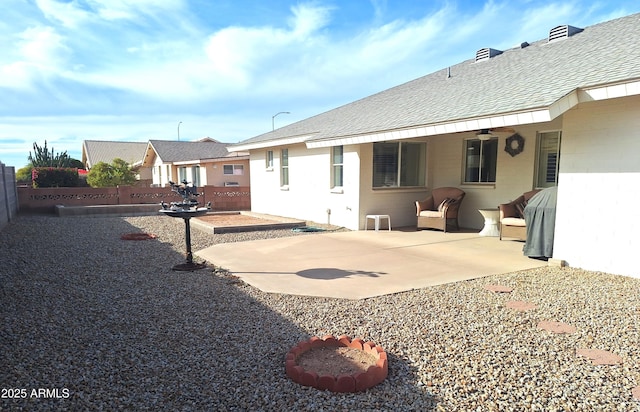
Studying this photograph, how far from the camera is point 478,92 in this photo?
871cm

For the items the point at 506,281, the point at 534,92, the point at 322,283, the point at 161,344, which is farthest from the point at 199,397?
the point at 534,92

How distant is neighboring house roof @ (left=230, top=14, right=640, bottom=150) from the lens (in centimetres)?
591

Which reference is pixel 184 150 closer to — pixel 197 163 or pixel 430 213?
pixel 197 163

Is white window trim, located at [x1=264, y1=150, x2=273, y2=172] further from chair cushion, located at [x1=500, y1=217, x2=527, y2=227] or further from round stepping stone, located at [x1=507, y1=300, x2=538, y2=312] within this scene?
round stepping stone, located at [x1=507, y1=300, x2=538, y2=312]

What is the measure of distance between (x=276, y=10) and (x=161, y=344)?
9.59 m

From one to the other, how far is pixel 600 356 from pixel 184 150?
28.5 meters

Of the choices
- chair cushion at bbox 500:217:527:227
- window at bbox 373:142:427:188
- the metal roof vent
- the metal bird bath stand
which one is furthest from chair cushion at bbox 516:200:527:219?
the metal bird bath stand

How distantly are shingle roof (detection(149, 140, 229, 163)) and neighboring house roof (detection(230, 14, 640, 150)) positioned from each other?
15154 millimetres

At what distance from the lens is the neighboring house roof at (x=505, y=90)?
591 centimetres

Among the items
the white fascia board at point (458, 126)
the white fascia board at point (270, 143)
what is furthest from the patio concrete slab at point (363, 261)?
the white fascia board at point (270, 143)

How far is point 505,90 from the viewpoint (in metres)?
7.85

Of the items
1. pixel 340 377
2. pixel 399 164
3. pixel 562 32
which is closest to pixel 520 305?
pixel 340 377

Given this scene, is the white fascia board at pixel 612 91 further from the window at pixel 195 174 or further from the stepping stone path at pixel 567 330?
the window at pixel 195 174

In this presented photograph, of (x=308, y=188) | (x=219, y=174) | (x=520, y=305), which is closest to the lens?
(x=520, y=305)
